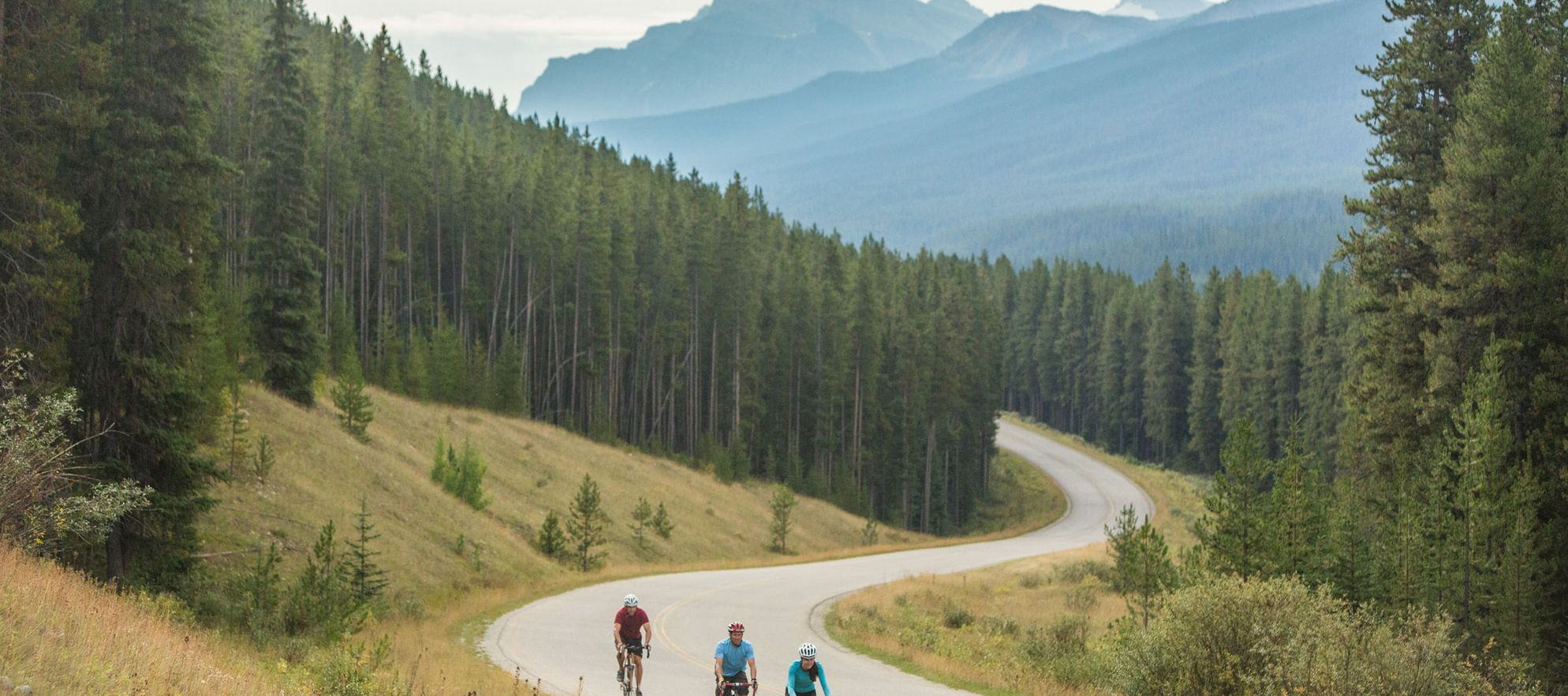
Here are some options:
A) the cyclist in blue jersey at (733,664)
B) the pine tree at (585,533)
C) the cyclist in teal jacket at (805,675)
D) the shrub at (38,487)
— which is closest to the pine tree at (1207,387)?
the pine tree at (585,533)

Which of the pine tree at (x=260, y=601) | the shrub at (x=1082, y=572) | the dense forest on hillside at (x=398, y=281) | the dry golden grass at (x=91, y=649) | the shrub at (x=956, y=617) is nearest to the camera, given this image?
the dry golden grass at (x=91, y=649)

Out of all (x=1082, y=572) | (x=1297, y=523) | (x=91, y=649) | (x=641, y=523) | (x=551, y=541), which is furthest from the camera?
(x=641, y=523)

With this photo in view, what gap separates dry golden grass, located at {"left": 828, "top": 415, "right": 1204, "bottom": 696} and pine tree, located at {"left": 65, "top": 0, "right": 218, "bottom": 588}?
44.7 ft

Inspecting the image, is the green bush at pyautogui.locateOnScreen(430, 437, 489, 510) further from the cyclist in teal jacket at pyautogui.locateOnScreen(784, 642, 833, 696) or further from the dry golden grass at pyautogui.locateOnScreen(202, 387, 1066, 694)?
the cyclist in teal jacket at pyautogui.locateOnScreen(784, 642, 833, 696)

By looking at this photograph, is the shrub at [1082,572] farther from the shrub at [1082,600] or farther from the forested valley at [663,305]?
the forested valley at [663,305]

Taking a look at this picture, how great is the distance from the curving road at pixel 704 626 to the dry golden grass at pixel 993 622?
0.89 metres

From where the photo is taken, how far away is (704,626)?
A: 87.3 feet

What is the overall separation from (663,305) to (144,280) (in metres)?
53.1

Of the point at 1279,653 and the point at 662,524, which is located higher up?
the point at 1279,653

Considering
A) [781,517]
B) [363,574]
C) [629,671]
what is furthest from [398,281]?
[629,671]

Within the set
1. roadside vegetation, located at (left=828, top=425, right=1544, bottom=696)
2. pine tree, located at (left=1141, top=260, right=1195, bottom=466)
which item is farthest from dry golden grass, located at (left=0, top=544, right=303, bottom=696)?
pine tree, located at (left=1141, top=260, right=1195, bottom=466)

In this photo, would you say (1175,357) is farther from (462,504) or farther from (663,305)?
(462,504)

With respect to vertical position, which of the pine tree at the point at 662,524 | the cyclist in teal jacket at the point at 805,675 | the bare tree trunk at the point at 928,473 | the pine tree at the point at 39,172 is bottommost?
the bare tree trunk at the point at 928,473

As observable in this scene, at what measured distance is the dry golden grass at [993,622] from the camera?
2175cm
